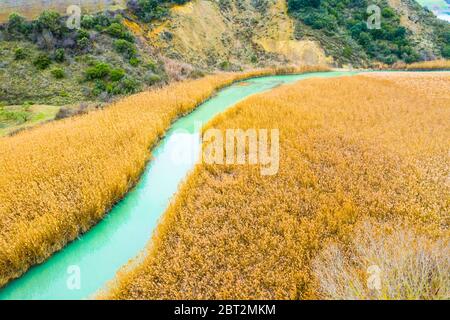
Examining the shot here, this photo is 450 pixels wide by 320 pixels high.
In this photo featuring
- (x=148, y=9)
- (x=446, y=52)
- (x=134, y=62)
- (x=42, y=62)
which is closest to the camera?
(x=42, y=62)

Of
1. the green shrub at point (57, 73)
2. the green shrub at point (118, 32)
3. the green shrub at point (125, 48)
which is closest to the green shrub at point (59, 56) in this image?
the green shrub at point (57, 73)

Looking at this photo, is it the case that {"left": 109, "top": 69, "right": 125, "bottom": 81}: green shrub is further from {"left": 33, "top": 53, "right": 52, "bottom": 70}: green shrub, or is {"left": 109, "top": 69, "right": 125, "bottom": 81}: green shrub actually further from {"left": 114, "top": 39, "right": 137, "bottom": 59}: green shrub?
{"left": 33, "top": 53, "right": 52, "bottom": 70}: green shrub

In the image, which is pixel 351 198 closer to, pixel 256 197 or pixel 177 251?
pixel 256 197

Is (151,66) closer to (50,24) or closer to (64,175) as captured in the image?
(50,24)

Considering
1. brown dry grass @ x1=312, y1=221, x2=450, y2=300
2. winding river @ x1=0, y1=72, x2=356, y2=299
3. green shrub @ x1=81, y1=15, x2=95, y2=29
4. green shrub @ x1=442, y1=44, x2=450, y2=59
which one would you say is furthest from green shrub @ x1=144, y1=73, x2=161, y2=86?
green shrub @ x1=442, y1=44, x2=450, y2=59

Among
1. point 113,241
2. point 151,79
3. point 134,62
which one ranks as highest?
point 134,62

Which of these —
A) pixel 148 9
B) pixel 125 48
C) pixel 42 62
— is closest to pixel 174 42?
pixel 148 9

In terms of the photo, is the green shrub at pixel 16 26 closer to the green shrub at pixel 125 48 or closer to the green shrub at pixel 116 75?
the green shrub at pixel 125 48
